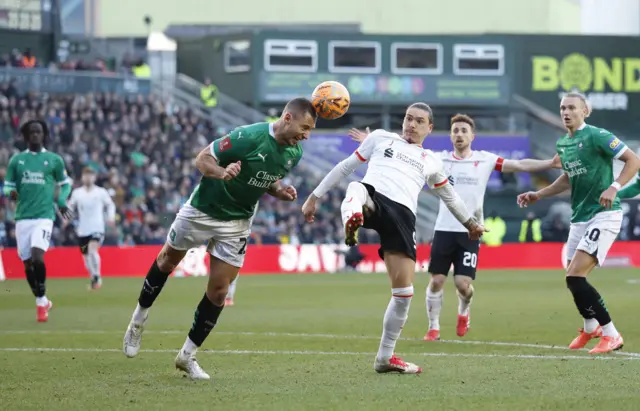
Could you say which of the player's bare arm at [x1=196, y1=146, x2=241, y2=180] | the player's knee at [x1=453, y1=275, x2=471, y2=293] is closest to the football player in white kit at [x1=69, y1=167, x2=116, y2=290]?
the player's knee at [x1=453, y1=275, x2=471, y2=293]

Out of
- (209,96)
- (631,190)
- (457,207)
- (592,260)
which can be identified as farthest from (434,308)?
(209,96)

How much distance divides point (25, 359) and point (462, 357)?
4350 millimetres

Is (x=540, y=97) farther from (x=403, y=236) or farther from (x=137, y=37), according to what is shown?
(x=403, y=236)

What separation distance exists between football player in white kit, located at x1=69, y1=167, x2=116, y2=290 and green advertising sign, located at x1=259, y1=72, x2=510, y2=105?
1006 inches

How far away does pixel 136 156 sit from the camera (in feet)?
134

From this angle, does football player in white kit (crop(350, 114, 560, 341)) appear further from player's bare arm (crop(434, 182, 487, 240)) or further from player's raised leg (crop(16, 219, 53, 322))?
player's raised leg (crop(16, 219, 53, 322))

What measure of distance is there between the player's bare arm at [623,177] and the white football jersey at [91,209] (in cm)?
1539

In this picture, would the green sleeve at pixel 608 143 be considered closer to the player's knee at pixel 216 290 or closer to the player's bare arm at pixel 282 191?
the player's bare arm at pixel 282 191

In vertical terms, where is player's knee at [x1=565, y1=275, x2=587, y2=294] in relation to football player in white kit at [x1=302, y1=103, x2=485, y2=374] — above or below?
below

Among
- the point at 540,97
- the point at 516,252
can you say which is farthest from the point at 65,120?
the point at 540,97

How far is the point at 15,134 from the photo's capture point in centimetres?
3944

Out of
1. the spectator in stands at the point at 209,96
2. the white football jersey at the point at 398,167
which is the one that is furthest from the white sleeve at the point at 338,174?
the spectator in stands at the point at 209,96

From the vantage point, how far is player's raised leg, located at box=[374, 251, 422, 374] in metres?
10.7

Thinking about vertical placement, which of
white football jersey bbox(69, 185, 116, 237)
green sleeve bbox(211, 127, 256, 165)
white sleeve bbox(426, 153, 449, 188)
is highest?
green sleeve bbox(211, 127, 256, 165)
